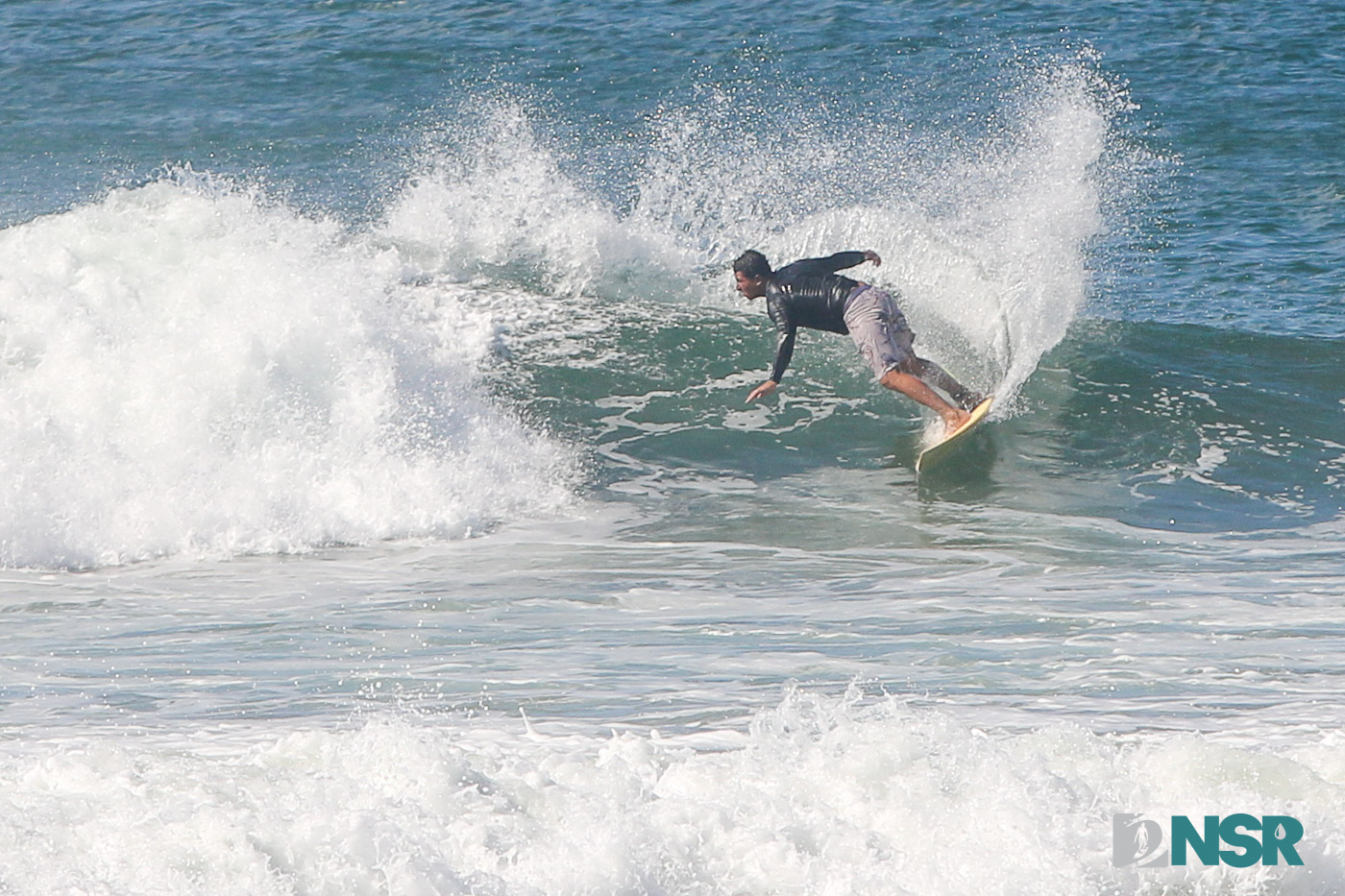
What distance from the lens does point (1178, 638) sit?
602 centimetres

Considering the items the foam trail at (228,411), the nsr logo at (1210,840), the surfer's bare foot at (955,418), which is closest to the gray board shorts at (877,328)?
the surfer's bare foot at (955,418)

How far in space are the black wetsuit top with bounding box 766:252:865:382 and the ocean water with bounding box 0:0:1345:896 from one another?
0.93 meters

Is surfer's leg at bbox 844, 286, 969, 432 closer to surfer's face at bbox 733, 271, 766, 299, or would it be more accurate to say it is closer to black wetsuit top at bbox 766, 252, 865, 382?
black wetsuit top at bbox 766, 252, 865, 382

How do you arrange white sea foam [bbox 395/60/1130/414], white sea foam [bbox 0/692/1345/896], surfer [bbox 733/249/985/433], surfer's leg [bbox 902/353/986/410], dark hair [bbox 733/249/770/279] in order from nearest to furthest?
white sea foam [bbox 0/692/1345/896] → dark hair [bbox 733/249/770/279] → surfer [bbox 733/249/985/433] → surfer's leg [bbox 902/353/986/410] → white sea foam [bbox 395/60/1130/414]

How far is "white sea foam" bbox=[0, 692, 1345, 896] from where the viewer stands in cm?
376

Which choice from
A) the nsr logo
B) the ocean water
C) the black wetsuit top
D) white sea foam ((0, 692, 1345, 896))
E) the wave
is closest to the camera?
white sea foam ((0, 692, 1345, 896))

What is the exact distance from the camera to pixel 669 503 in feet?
29.4

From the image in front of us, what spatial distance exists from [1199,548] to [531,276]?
676cm

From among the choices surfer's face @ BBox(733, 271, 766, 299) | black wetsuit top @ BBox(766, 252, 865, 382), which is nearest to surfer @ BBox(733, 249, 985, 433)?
black wetsuit top @ BBox(766, 252, 865, 382)

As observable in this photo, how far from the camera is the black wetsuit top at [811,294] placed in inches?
366

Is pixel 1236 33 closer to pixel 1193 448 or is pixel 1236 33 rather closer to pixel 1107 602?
pixel 1193 448

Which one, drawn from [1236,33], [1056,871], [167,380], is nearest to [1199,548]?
[1056,871]

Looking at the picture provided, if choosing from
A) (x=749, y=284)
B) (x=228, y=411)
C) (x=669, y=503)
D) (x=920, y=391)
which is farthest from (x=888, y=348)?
(x=228, y=411)

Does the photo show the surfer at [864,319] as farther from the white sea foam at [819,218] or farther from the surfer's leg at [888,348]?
the white sea foam at [819,218]
